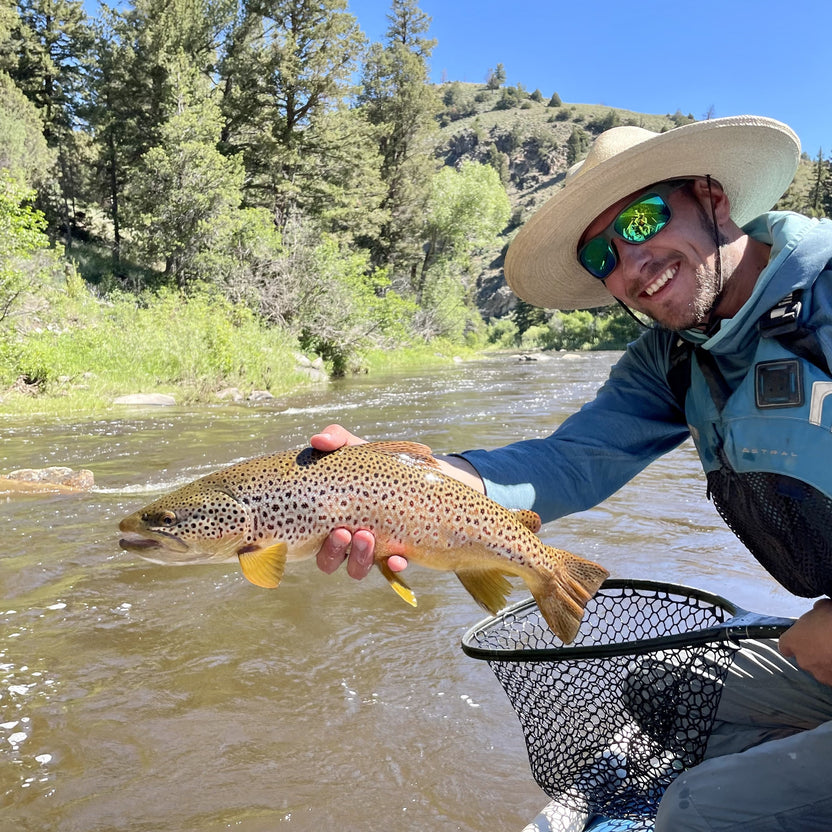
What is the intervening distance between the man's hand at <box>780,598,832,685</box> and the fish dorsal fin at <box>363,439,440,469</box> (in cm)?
118

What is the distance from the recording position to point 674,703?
2.23m

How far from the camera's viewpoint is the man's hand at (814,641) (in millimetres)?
1867

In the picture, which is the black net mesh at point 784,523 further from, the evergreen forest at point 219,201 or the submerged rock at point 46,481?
the evergreen forest at point 219,201

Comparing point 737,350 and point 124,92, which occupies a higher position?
point 124,92

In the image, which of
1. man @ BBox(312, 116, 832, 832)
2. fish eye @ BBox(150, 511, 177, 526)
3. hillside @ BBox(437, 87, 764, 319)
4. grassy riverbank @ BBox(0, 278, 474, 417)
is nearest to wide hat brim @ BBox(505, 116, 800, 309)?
man @ BBox(312, 116, 832, 832)

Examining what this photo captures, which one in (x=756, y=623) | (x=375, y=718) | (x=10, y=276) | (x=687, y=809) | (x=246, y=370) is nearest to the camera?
(x=687, y=809)

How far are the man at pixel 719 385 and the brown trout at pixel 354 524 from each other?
3.8 inches

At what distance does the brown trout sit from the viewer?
2297 mm

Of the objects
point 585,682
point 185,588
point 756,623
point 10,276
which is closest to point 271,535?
point 585,682

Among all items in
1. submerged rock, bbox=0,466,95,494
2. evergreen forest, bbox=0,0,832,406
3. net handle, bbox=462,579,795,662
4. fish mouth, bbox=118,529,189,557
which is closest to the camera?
net handle, bbox=462,579,795,662

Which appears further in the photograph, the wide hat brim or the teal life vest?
the wide hat brim

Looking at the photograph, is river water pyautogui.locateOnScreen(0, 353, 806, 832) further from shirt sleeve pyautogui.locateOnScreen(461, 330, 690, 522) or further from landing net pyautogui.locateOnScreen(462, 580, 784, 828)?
shirt sleeve pyautogui.locateOnScreen(461, 330, 690, 522)

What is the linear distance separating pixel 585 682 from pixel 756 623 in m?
0.53

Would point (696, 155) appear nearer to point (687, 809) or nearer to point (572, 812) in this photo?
point (687, 809)
